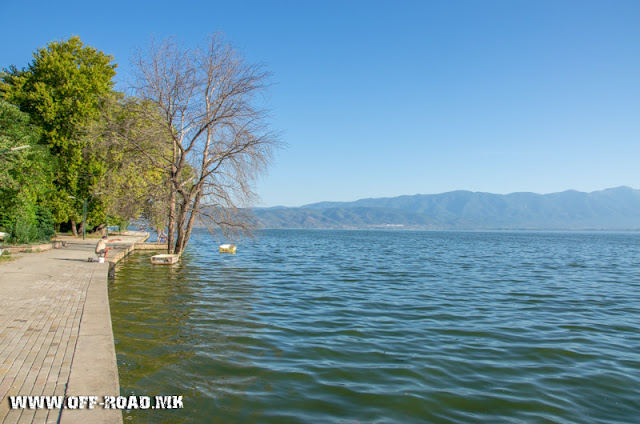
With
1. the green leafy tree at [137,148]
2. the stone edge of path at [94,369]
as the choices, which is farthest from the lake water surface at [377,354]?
the green leafy tree at [137,148]

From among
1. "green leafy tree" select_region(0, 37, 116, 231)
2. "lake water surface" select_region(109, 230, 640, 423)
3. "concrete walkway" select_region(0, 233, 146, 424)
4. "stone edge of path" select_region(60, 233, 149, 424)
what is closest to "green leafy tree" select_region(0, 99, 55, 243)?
"green leafy tree" select_region(0, 37, 116, 231)

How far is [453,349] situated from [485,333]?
77.3 inches

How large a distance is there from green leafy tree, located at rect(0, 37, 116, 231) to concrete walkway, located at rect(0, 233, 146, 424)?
25510 millimetres

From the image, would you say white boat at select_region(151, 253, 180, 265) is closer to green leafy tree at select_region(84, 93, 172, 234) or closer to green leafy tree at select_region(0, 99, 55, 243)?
green leafy tree at select_region(84, 93, 172, 234)

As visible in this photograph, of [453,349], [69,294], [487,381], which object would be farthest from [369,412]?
[69,294]

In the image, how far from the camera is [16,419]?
473 centimetres

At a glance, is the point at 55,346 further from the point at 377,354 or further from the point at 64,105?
the point at 64,105

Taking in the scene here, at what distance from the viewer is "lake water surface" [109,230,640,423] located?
6.87 meters

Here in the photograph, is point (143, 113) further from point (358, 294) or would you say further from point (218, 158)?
point (358, 294)

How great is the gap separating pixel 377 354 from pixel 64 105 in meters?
36.1

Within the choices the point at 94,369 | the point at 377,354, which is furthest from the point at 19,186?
the point at 377,354

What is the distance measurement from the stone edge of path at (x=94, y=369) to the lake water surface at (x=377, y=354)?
63 centimetres

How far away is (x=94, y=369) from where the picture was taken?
631cm

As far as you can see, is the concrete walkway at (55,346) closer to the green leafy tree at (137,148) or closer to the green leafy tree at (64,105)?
the green leafy tree at (137,148)
